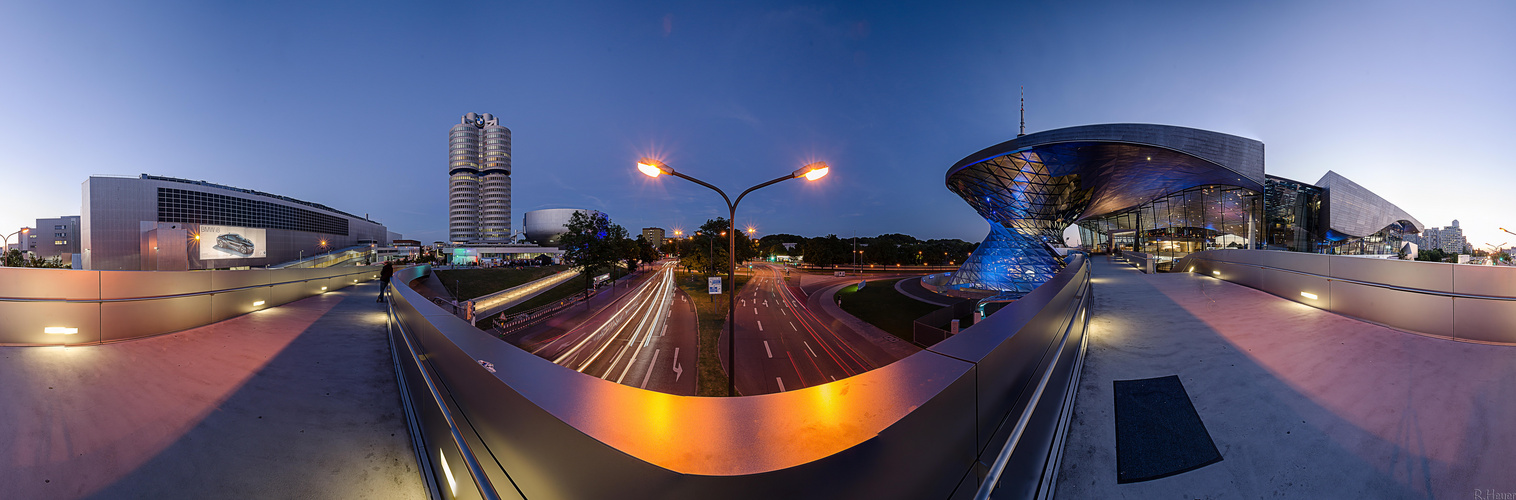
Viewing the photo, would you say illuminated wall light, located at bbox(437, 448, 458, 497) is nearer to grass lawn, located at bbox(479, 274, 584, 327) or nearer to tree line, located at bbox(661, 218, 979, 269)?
grass lawn, located at bbox(479, 274, 584, 327)

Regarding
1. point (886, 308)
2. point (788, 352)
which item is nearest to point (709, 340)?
point (788, 352)

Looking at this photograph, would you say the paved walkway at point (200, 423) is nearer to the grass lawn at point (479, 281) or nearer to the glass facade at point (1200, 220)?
the grass lawn at point (479, 281)

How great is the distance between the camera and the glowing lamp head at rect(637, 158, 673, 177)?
822cm

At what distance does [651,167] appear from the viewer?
27.2ft

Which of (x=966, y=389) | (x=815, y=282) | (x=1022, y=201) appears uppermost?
(x=1022, y=201)

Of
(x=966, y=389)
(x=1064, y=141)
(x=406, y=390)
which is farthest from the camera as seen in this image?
(x=1064, y=141)

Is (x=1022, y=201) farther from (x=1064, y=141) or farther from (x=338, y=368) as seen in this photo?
(x=338, y=368)

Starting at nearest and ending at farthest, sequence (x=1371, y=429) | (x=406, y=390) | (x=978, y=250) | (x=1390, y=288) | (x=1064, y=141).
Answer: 1. (x=1371, y=429)
2. (x=406, y=390)
3. (x=1390, y=288)
4. (x=1064, y=141)
5. (x=978, y=250)

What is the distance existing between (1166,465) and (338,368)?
359 inches

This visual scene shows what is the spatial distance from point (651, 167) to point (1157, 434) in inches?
320

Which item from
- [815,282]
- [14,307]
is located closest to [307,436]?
[14,307]

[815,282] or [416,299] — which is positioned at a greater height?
[416,299]

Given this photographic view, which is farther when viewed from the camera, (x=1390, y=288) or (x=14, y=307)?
(x=1390, y=288)

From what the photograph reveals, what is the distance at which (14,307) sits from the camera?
538cm
